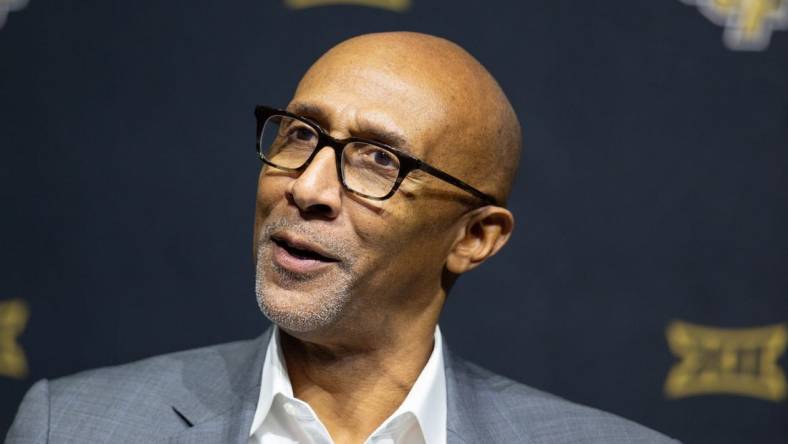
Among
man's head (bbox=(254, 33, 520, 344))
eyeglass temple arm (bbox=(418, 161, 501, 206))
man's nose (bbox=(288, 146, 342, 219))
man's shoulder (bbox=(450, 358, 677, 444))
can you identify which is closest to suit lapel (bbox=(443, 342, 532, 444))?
man's shoulder (bbox=(450, 358, 677, 444))

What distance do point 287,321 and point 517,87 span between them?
0.84m

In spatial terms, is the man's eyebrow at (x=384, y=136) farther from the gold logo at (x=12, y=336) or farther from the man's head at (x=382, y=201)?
the gold logo at (x=12, y=336)

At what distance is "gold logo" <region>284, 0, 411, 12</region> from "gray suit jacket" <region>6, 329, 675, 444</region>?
726 mm

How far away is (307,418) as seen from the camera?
62.2 inches

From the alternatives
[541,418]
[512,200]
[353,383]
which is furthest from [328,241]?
[512,200]

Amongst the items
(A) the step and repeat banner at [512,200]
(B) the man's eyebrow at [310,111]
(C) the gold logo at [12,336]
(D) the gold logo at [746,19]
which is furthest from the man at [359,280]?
(D) the gold logo at [746,19]

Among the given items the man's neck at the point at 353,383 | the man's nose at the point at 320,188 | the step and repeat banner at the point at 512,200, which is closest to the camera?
the man's nose at the point at 320,188

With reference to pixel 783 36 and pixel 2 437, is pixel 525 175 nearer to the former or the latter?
pixel 783 36

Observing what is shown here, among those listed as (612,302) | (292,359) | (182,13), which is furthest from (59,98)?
(612,302)

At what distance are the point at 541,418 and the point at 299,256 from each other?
50 centimetres

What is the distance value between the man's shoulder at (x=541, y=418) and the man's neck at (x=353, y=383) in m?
0.14

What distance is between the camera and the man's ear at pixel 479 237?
168cm

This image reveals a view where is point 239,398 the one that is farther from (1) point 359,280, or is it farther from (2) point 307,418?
(1) point 359,280

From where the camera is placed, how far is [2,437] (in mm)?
2123
